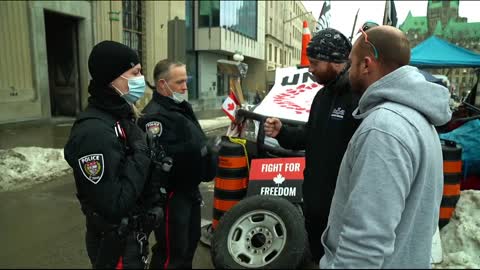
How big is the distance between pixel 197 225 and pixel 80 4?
15.1 m

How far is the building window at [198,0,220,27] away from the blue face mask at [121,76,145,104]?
92.5 feet

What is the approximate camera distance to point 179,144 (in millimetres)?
2648

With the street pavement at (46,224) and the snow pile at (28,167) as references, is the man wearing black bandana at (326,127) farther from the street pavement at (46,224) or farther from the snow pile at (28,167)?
the snow pile at (28,167)

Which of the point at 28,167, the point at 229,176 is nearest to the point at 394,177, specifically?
the point at 229,176

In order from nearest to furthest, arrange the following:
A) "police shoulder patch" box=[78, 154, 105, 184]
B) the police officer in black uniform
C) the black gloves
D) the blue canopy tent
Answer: "police shoulder patch" box=[78, 154, 105, 184]
the black gloves
the police officer in black uniform
the blue canopy tent

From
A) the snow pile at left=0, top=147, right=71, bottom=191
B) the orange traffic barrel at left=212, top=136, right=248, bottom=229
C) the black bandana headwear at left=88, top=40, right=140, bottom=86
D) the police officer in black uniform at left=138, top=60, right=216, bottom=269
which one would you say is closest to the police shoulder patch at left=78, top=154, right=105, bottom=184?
the black bandana headwear at left=88, top=40, right=140, bottom=86

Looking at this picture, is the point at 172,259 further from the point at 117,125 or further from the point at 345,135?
the point at 345,135

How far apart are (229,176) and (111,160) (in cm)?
234

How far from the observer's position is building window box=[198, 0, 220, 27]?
2925 centimetres

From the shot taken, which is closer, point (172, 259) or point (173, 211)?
point (172, 259)

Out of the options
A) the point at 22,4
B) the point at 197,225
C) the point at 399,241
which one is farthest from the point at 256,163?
the point at 22,4

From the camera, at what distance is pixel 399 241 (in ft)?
4.21

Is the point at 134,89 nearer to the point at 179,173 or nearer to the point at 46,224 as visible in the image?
the point at 179,173

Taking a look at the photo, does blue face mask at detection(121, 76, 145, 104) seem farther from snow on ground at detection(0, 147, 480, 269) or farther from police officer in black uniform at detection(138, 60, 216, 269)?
snow on ground at detection(0, 147, 480, 269)
